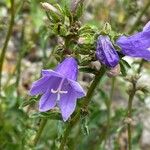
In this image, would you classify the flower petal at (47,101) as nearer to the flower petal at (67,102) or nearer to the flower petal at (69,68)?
the flower petal at (67,102)

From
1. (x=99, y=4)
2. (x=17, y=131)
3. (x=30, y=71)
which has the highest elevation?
(x=99, y=4)

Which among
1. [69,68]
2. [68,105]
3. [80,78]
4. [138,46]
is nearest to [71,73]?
[69,68]

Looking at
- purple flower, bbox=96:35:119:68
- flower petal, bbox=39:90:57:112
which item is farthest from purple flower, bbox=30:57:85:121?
purple flower, bbox=96:35:119:68

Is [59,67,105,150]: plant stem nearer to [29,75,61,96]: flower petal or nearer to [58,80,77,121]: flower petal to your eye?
[58,80,77,121]: flower petal

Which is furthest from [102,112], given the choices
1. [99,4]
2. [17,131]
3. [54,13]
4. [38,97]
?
[54,13]

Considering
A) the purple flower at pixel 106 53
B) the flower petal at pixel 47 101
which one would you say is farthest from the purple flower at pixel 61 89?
the purple flower at pixel 106 53

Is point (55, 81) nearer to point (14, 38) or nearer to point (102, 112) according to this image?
point (102, 112)

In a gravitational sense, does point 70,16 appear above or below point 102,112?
above
